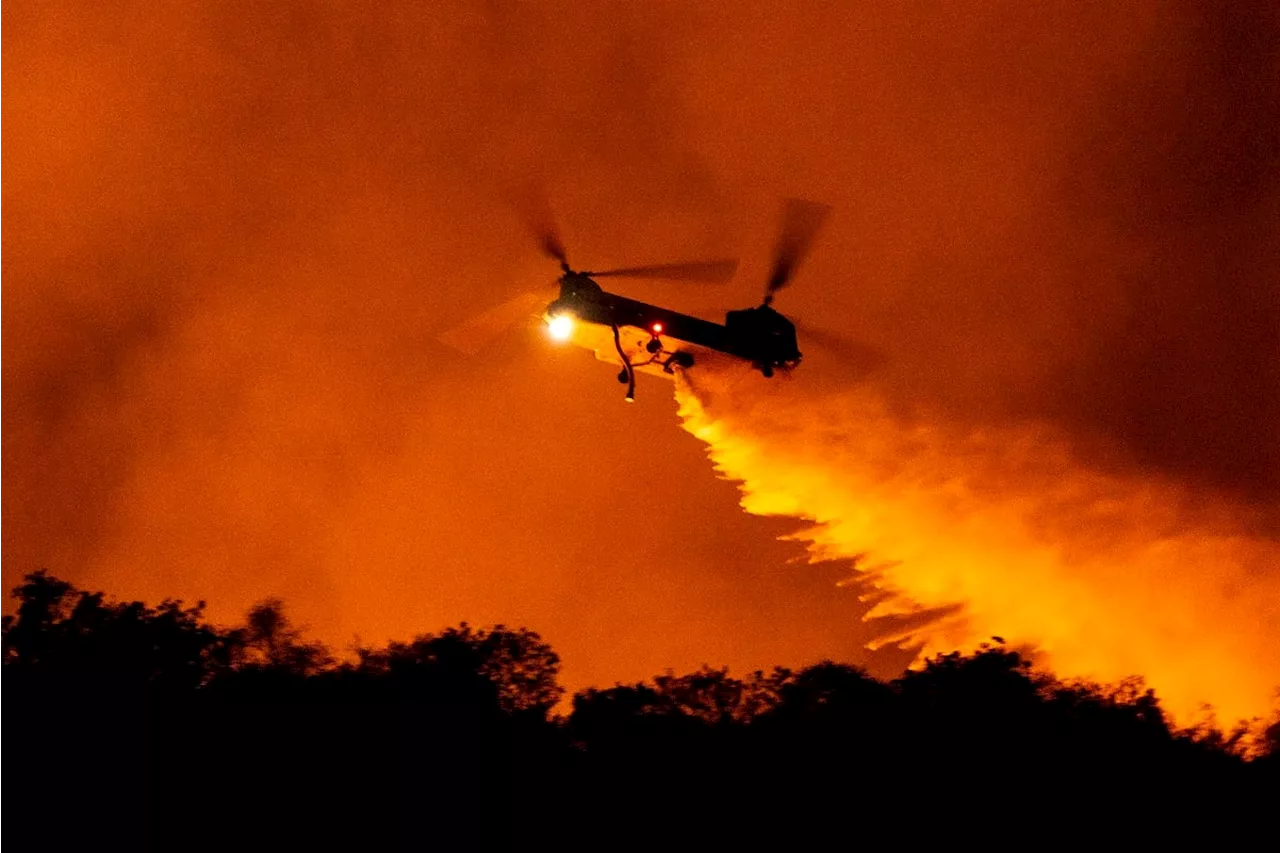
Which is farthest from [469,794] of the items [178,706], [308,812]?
[178,706]

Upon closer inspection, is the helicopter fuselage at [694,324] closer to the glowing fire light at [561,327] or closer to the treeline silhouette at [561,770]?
the glowing fire light at [561,327]

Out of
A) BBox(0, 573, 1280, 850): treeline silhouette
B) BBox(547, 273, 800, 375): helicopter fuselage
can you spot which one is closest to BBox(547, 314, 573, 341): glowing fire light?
BBox(547, 273, 800, 375): helicopter fuselage

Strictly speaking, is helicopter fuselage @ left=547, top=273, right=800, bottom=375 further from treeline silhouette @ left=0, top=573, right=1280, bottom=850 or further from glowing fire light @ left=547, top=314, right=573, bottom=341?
treeline silhouette @ left=0, top=573, right=1280, bottom=850

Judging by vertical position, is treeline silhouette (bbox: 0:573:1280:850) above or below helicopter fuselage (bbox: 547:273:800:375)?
below

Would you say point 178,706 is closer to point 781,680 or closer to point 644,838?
point 644,838
